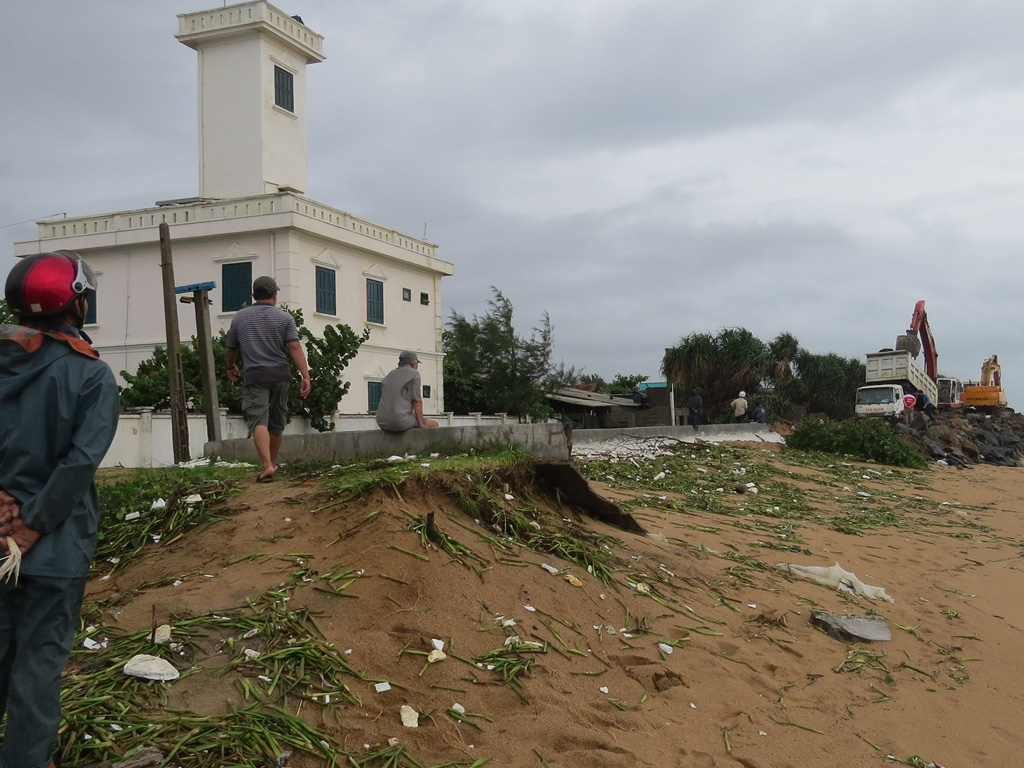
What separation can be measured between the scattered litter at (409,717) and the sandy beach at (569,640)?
0.07 feet

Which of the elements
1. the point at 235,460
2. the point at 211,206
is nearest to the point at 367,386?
the point at 211,206

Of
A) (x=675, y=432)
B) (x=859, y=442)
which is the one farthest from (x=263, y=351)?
(x=859, y=442)

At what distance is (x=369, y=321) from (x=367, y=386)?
196cm

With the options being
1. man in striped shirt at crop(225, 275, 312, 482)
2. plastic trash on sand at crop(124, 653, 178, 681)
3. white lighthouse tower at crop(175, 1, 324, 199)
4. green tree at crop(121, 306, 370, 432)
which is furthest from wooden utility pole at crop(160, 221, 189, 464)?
white lighthouse tower at crop(175, 1, 324, 199)

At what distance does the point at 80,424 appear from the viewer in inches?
106

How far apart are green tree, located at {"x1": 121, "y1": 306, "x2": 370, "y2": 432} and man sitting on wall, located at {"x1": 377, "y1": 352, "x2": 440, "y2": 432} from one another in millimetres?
8737

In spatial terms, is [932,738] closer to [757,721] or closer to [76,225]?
[757,721]

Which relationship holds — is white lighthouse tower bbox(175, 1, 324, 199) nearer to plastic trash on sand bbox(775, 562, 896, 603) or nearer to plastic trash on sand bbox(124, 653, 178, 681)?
plastic trash on sand bbox(775, 562, 896, 603)

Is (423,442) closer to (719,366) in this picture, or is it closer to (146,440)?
(146,440)

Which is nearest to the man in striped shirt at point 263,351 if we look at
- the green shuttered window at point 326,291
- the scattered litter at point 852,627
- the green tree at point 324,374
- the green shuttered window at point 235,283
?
the scattered litter at point 852,627

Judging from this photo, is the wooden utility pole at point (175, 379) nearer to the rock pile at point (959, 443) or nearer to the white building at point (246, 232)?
the white building at point (246, 232)

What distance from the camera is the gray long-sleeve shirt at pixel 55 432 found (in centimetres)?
259

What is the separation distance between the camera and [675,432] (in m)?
18.3

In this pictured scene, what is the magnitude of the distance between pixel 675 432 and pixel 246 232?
12.5 m
